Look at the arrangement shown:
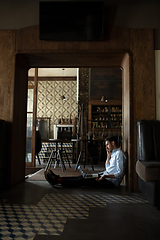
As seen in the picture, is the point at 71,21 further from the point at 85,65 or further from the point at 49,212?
the point at 49,212

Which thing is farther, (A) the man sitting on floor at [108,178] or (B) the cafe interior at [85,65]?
(A) the man sitting on floor at [108,178]

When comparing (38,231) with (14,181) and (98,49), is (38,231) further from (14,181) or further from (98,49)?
(98,49)

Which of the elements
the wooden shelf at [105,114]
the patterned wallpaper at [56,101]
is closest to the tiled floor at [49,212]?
the wooden shelf at [105,114]

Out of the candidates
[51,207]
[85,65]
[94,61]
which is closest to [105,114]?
[85,65]

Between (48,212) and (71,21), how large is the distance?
259 centimetres

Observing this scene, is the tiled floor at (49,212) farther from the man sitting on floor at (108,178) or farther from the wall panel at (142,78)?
the wall panel at (142,78)

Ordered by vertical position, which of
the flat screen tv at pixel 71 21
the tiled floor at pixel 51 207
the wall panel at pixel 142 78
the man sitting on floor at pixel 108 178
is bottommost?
the tiled floor at pixel 51 207

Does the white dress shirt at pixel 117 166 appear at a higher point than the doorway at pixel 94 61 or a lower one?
lower

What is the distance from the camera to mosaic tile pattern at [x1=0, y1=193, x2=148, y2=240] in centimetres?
170

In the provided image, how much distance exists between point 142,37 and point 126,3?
2.00 feet

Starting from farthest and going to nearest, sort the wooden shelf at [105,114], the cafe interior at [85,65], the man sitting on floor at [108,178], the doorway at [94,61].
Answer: the wooden shelf at [105,114], the doorway at [94,61], the man sitting on floor at [108,178], the cafe interior at [85,65]

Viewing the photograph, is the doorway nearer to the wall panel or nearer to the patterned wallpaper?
the wall panel

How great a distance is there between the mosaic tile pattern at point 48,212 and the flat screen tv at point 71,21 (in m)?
2.22

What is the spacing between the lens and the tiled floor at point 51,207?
1.71 m
